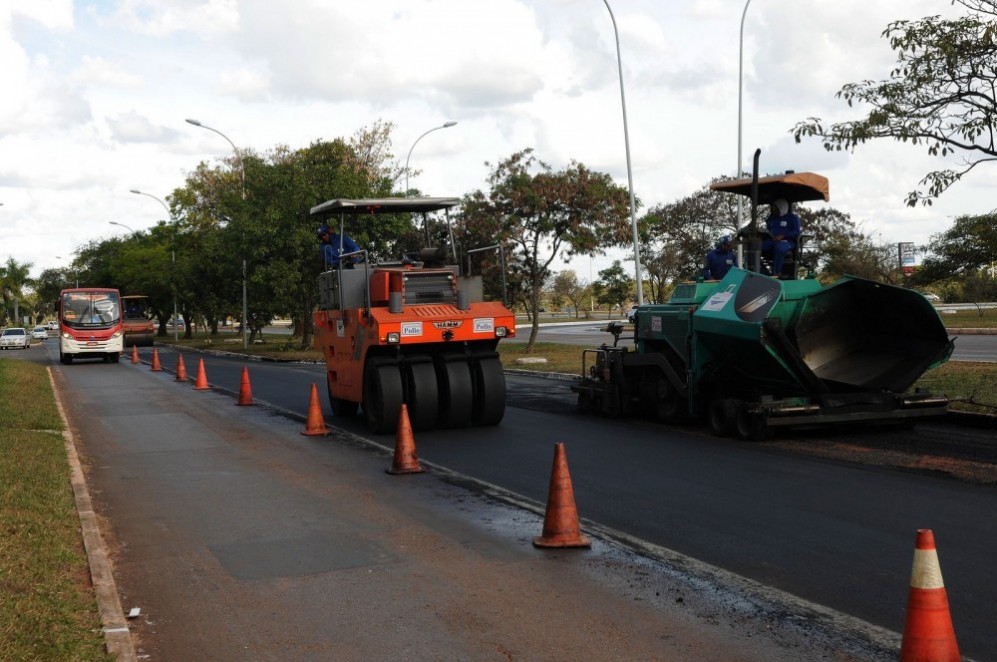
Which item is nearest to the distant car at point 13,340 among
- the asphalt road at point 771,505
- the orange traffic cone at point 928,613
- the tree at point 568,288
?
the tree at point 568,288

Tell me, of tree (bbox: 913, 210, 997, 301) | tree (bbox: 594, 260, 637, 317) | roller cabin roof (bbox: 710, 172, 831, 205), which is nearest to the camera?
roller cabin roof (bbox: 710, 172, 831, 205)

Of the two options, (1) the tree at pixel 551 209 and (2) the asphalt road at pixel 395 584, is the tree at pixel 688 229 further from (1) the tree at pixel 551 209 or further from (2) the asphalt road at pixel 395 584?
(2) the asphalt road at pixel 395 584

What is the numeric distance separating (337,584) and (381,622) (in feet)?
2.90

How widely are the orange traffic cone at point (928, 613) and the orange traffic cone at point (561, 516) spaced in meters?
3.21

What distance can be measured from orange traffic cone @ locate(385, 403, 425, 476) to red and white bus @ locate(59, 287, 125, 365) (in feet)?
102

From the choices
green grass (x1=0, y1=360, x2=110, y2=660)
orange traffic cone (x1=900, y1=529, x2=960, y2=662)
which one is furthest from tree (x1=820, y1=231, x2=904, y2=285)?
orange traffic cone (x1=900, y1=529, x2=960, y2=662)

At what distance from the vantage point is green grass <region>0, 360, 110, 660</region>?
515cm

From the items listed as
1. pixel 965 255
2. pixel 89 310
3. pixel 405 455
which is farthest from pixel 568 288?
pixel 405 455

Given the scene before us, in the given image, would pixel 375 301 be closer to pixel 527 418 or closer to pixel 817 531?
pixel 527 418

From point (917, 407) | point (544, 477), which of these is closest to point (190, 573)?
point (544, 477)

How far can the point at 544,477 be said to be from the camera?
10531mm

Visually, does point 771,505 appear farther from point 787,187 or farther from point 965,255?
point 965,255

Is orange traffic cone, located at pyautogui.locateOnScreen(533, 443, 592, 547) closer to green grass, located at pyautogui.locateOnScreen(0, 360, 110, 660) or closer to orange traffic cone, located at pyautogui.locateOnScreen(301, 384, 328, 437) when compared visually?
green grass, located at pyautogui.locateOnScreen(0, 360, 110, 660)

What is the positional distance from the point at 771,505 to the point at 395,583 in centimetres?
363
